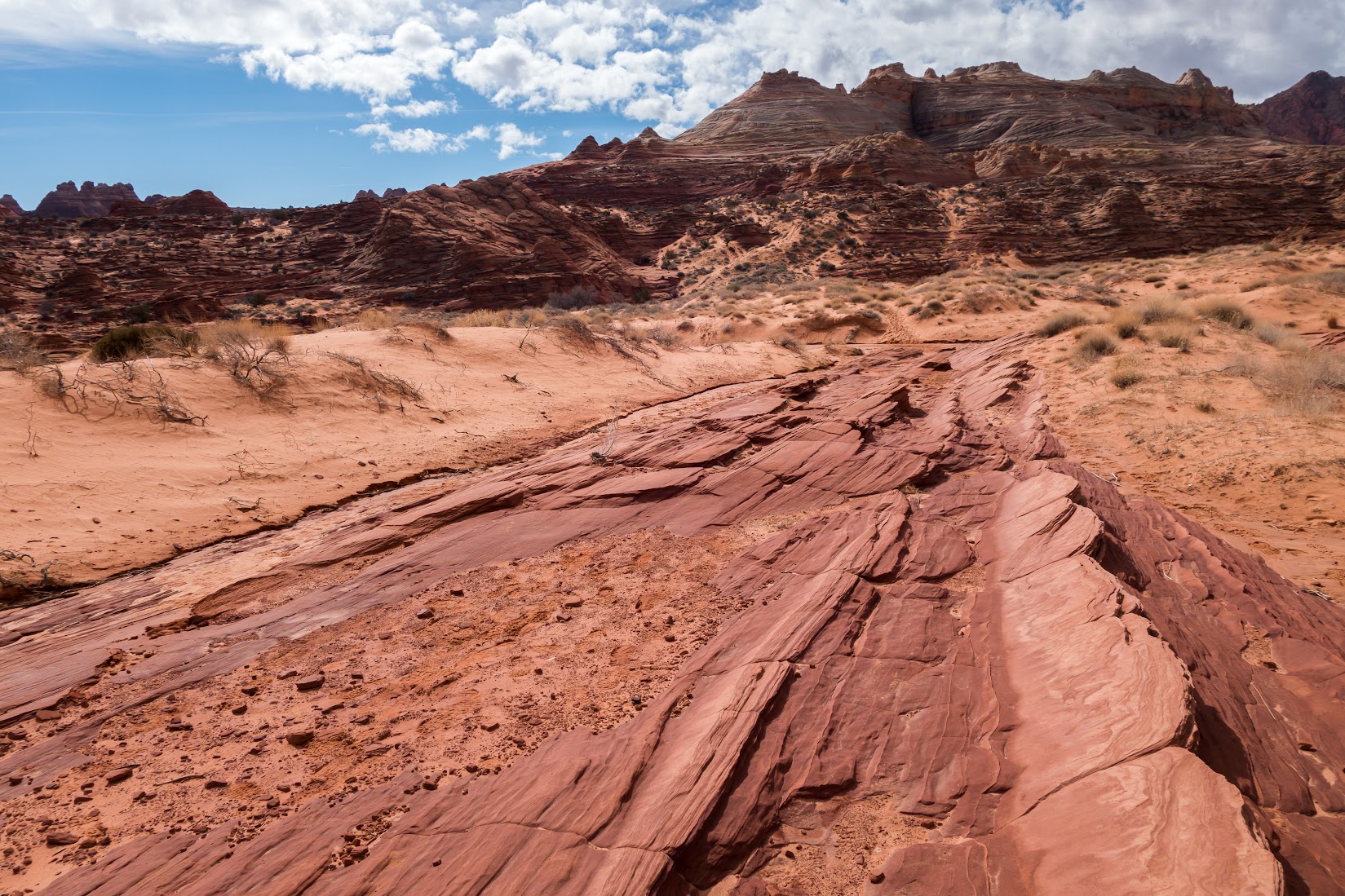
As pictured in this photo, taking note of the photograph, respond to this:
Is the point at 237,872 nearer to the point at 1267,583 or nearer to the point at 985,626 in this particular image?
the point at 985,626

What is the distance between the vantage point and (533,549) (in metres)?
6.62

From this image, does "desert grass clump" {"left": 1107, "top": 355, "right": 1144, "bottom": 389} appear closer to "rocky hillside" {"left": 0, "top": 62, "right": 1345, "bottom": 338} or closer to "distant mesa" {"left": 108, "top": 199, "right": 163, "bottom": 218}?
"rocky hillside" {"left": 0, "top": 62, "right": 1345, "bottom": 338}

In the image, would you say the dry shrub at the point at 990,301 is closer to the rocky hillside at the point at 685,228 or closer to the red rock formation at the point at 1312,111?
the rocky hillside at the point at 685,228

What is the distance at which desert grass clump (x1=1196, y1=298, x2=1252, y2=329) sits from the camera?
54.4ft

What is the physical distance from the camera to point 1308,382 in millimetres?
10586

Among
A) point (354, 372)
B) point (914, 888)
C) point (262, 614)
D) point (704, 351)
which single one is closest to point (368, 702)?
point (262, 614)

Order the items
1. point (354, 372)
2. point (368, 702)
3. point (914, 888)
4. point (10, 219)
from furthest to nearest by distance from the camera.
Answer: point (10, 219), point (354, 372), point (368, 702), point (914, 888)

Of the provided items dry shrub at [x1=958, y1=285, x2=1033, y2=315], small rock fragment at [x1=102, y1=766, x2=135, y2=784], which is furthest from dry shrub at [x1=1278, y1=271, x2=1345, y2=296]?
small rock fragment at [x1=102, y1=766, x2=135, y2=784]

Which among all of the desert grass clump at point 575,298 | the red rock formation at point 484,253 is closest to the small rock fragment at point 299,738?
the desert grass clump at point 575,298

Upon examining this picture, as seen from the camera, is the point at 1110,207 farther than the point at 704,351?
Yes

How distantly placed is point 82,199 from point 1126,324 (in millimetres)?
124535

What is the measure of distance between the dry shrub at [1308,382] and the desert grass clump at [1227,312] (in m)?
5.05

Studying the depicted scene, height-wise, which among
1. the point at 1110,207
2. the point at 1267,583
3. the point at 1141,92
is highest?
the point at 1141,92

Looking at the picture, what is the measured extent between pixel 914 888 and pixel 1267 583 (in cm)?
497
